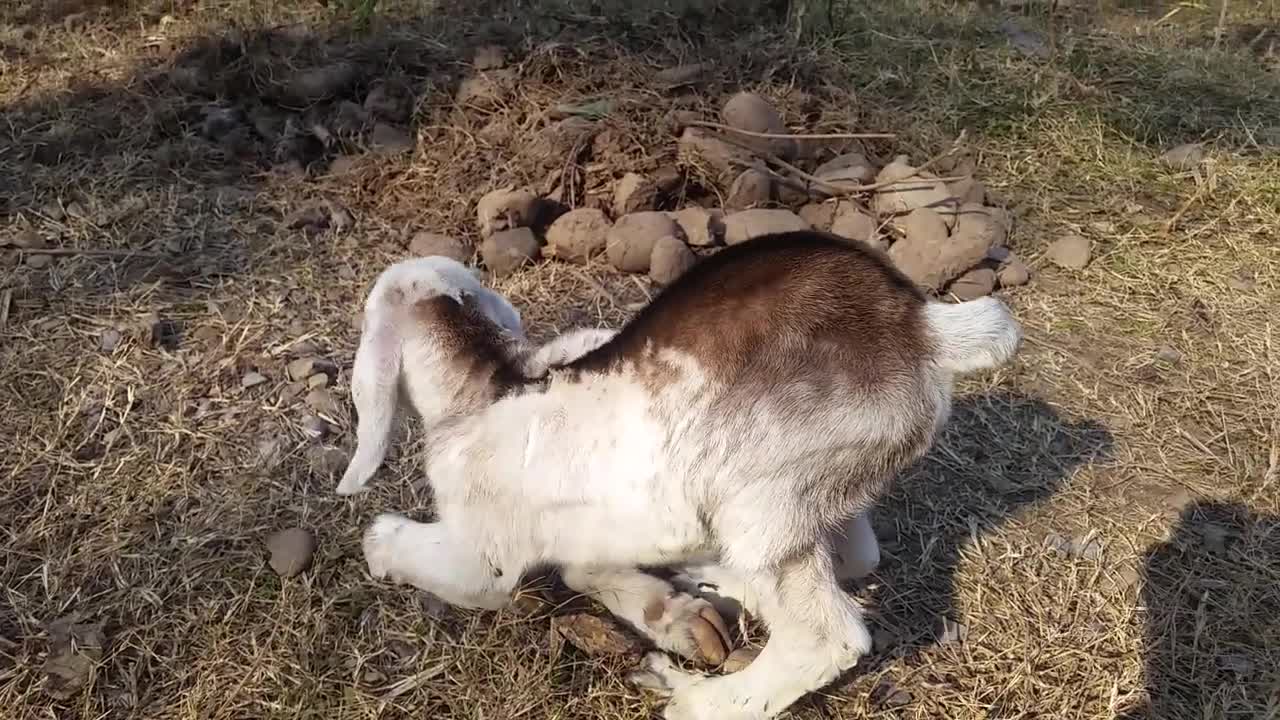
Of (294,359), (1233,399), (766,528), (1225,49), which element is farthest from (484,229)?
(1225,49)

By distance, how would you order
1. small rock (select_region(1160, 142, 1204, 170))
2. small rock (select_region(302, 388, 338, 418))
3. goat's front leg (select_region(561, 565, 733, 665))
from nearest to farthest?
goat's front leg (select_region(561, 565, 733, 665)) → small rock (select_region(302, 388, 338, 418)) → small rock (select_region(1160, 142, 1204, 170))

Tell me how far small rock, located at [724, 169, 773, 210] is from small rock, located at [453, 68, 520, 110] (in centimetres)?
111

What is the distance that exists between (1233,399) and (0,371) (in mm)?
3781

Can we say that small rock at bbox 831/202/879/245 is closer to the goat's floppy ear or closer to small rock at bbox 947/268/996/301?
small rock at bbox 947/268/996/301

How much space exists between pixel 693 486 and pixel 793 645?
0.39 metres

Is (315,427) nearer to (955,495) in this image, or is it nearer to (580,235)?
(580,235)

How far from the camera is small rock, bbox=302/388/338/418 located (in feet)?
9.24

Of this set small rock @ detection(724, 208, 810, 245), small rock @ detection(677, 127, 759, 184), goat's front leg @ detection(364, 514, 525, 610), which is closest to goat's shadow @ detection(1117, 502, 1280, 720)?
goat's front leg @ detection(364, 514, 525, 610)

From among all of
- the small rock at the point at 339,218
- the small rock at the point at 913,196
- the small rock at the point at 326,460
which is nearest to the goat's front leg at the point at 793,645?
the small rock at the point at 326,460

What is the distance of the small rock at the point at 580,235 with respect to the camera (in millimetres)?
3432

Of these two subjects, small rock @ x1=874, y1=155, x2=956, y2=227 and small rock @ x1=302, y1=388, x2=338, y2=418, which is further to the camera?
small rock @ x1=874, y1=155, x2=956, y2=227

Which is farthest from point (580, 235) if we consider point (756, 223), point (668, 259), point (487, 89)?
point (487, 89)

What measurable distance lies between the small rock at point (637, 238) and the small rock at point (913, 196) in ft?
2.81

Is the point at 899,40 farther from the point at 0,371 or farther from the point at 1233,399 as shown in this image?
the point at 0,371
